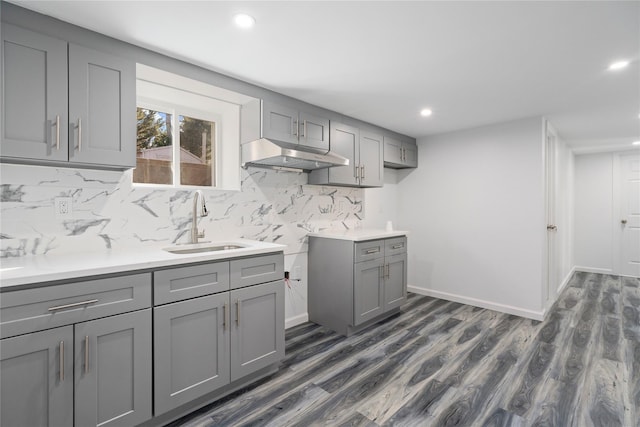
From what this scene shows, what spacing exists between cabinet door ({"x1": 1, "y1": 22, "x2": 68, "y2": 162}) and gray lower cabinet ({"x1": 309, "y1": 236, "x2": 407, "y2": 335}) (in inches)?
86.0

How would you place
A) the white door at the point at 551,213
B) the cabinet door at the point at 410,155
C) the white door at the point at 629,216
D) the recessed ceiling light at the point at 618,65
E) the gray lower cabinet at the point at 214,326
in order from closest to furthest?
the gray lower cabinet at the point at 214,326, the recessed ceiling light at the point at 618,65, the white door at the point at 551,213, the cabinet door at the point at 410,155, the white door at the point at 629,216

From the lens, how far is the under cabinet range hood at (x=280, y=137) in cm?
254

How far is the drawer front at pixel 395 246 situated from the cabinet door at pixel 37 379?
2646 mm

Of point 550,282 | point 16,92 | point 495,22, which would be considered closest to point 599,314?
point 550,282

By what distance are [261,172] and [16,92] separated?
5.62ft

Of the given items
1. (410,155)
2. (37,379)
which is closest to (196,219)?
(37,379)

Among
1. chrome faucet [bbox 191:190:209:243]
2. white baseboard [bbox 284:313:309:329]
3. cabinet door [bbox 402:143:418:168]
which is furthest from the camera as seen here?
cabinet door [bbox 402:143:418:168]

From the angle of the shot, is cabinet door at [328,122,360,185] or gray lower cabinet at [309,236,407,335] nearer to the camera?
gray lower cabinet at [309,236,407,335]

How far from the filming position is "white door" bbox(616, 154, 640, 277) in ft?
17.3

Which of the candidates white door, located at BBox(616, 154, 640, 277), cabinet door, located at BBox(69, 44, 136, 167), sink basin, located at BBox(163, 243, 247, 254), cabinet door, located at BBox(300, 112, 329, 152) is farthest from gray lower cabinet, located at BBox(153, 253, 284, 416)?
white door, located at BBox(616, 154, 640, 277)

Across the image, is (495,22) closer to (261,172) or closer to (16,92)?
(261,172)

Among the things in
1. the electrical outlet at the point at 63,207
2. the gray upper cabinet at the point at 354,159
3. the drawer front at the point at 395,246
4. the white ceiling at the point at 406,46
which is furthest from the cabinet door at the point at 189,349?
the drawer front at the point at 395,246

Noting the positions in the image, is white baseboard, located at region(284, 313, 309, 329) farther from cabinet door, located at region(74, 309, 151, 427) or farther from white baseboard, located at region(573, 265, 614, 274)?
white baseboard, located at region(573, 265, 614, 274)

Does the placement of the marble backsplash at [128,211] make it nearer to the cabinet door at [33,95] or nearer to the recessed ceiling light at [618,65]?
the cabinet door at [33,95]
